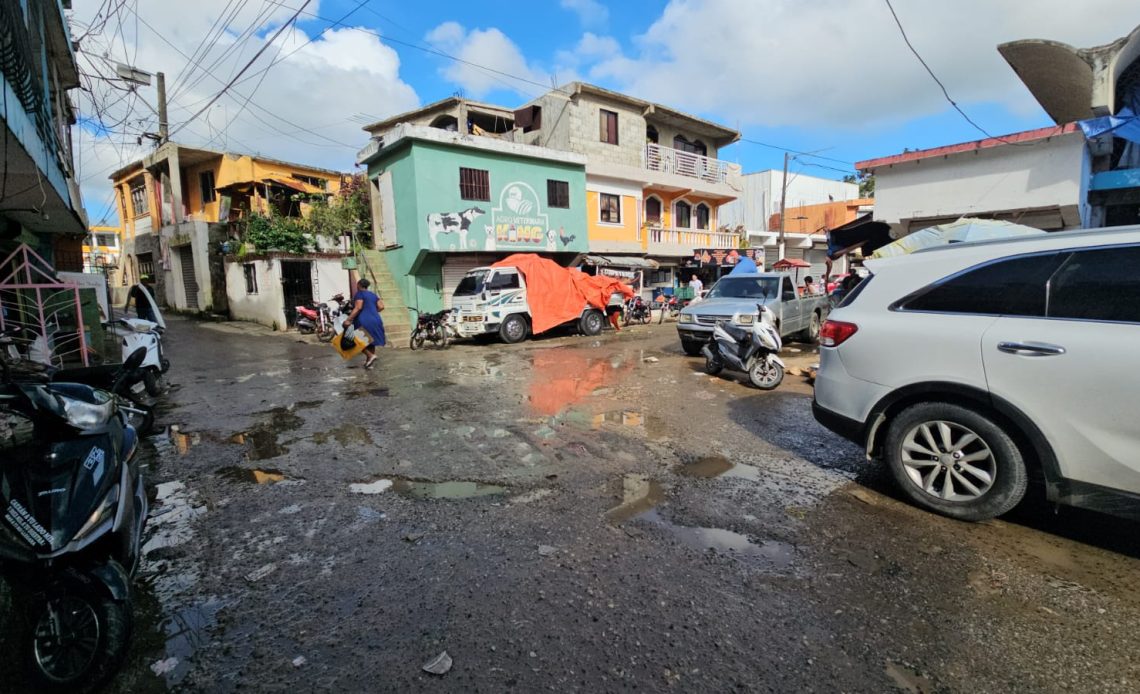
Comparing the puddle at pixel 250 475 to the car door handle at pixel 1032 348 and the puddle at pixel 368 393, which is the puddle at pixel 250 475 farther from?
the car door handle at pixel 1032 348

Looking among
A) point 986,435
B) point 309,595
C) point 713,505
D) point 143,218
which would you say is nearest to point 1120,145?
point 986,435

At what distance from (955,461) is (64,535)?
4.67 m

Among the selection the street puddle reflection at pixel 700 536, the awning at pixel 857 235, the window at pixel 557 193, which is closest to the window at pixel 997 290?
the street puddle reflection at pixel 700 536

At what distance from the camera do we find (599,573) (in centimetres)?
280

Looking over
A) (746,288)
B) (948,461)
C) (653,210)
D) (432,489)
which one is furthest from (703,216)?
(432,489)

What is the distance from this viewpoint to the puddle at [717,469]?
4.25m

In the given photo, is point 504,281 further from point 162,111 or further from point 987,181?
point 162,111

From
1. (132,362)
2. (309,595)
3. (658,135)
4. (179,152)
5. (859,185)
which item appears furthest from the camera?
(859,185)

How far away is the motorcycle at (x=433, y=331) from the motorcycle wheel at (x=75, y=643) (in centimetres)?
1098

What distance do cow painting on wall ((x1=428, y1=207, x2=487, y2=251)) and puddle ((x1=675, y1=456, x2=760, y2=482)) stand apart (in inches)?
491

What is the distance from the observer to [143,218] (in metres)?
25.0

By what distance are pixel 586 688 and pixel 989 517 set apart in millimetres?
2808

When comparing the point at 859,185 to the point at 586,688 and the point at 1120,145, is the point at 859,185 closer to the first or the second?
the point at 1120,145

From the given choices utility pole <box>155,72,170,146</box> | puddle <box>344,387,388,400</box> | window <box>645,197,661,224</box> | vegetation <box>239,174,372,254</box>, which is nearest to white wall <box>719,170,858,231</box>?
window <box>645,197,661,224</box>
